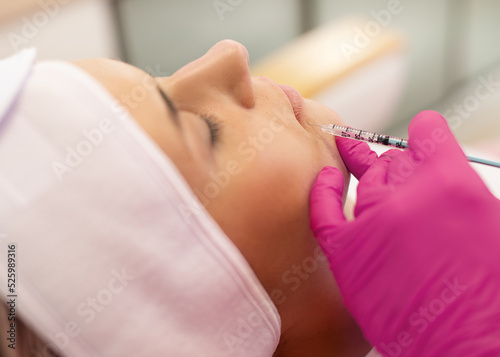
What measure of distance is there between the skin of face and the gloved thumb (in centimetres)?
2

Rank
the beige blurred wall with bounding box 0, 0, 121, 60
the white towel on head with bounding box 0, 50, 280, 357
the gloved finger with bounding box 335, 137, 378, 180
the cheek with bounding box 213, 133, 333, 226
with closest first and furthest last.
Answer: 1. the white towel on head with bounding box 0, 50, 280, 357
2. the cheek with bounding box 213, 133, 333, 226
3. the gloved finger with bounding box 335, 137, 378, 180
4. the beige blurred wall with bounding box 0, 0, 121, 60

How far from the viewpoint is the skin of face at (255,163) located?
76 centimetres

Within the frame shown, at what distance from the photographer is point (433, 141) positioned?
34.6 inches

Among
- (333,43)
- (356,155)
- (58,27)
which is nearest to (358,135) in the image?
(356,155)

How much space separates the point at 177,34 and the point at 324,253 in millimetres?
1400

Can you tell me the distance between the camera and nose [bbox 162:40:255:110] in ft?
2.72

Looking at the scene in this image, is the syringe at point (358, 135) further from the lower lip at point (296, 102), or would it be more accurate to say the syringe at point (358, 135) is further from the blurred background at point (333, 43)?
the blurred background at point (333, 43)

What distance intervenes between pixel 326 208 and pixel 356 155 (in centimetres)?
20

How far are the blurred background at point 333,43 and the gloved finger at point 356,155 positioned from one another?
69cm

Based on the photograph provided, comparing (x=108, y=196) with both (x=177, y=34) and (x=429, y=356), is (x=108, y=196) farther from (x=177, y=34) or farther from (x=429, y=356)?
(x=177, y=34)

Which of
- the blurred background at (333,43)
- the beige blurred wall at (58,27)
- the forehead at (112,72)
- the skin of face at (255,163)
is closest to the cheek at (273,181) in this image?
the skin of face at (255,163)

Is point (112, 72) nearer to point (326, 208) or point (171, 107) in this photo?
point (171, 107)

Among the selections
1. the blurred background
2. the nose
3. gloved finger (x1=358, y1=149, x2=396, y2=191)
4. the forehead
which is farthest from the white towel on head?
the blurred background

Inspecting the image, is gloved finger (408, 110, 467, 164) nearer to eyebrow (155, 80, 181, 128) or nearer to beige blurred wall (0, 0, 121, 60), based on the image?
eyebrow (155, 80, 181, 128)
